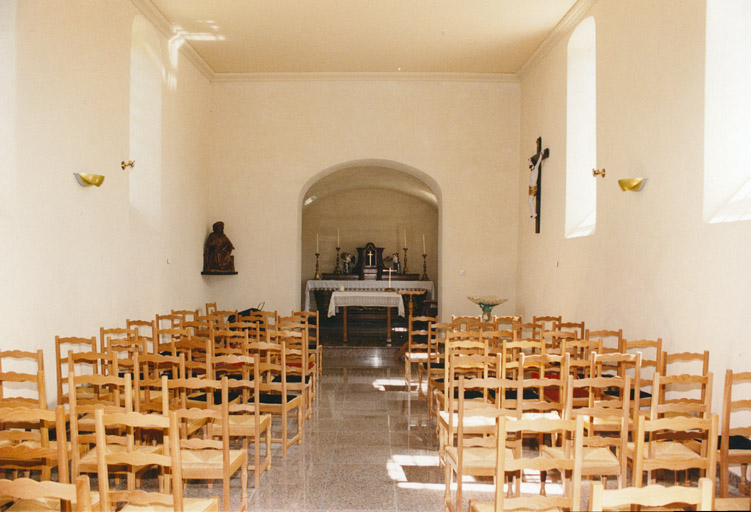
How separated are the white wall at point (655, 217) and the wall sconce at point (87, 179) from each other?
5450 millimetres

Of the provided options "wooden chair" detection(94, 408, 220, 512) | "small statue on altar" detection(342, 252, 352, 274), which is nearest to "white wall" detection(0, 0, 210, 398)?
"wooden chair" detection(94, 408, 220, 512)

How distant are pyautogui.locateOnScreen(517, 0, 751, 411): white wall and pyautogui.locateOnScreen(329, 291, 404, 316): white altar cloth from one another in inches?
115

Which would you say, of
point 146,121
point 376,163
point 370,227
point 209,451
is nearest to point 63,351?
point 209,451

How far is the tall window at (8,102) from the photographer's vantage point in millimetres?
5039

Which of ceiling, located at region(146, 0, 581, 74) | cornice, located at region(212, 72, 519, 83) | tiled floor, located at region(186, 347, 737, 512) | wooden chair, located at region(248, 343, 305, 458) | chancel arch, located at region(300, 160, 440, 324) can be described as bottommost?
tiled floor, located at region(186, 347, 737, 512)

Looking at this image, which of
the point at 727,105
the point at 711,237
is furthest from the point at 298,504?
the point at 727,105

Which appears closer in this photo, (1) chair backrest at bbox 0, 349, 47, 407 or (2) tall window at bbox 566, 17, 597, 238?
(1) chair backrest at bbox 0, 349, 47, 407

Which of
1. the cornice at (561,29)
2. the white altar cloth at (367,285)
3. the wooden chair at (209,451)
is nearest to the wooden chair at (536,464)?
the wooden chair at (209,451)

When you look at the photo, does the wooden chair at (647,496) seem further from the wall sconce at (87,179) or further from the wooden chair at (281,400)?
the wall sconce at (87,179)

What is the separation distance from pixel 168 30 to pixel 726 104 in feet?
22.7

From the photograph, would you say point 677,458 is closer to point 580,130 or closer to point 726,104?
point 726,104

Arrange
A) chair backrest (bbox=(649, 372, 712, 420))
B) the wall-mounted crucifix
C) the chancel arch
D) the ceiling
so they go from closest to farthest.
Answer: chair backrest (bbox=(649, 372, 712, 420)), the ceiling, the wall-mounted crucifix, the chancel arch

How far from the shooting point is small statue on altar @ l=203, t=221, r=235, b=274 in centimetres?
999

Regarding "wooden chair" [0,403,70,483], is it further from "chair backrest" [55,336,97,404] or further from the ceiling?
the ceiling
